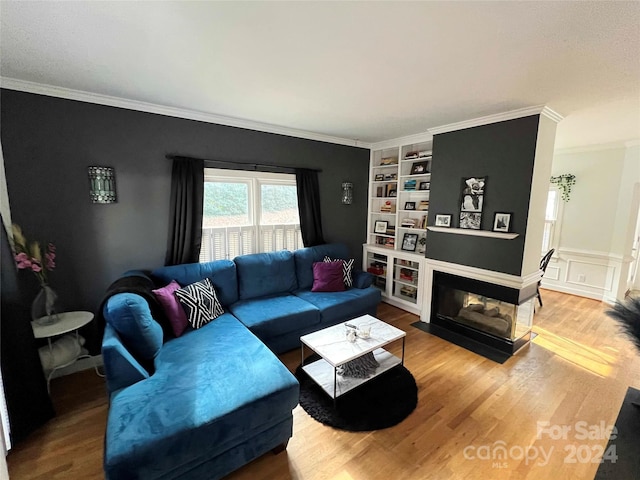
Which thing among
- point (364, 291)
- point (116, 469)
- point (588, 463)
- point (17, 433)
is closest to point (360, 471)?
point (116, 469)

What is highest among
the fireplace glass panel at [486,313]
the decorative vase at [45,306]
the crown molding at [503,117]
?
the crown molding at [503,117]

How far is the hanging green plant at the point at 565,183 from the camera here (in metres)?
4.67

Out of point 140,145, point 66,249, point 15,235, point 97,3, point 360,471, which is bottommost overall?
point 360,471

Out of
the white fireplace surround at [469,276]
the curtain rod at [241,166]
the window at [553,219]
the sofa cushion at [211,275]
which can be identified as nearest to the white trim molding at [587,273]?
the window at [553,219]

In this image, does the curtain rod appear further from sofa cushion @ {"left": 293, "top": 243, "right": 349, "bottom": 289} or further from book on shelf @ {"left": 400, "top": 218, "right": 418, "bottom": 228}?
book on shelf @ {"left": 400, "top": 218, "right": 418, "bottom": 228}

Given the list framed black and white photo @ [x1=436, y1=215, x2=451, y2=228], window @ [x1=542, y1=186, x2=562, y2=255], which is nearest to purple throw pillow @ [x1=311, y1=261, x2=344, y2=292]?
framed black and white photo @ [x1=436, y1=215, x2=451, y2=228]

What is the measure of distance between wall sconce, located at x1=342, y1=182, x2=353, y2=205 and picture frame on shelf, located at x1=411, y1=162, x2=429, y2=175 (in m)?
0.97

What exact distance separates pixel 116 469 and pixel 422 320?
347cm

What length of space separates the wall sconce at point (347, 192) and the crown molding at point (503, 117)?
4.90ft

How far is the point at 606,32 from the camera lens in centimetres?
146

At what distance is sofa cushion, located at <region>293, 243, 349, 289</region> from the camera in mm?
3691

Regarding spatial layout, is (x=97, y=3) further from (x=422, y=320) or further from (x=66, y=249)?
(x=422, y=320)

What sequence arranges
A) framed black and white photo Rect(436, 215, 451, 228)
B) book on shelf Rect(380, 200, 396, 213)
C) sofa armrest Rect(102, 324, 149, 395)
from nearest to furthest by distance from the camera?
sofa armrest Rect(102, 324, 149, 395) < framed black and white photo Rect(436, 215, 451, 228) < book on shelf Rect(380, 200, 396, 213)

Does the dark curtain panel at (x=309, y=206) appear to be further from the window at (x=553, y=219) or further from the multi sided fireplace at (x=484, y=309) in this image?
the window at (x=553, y=219)
